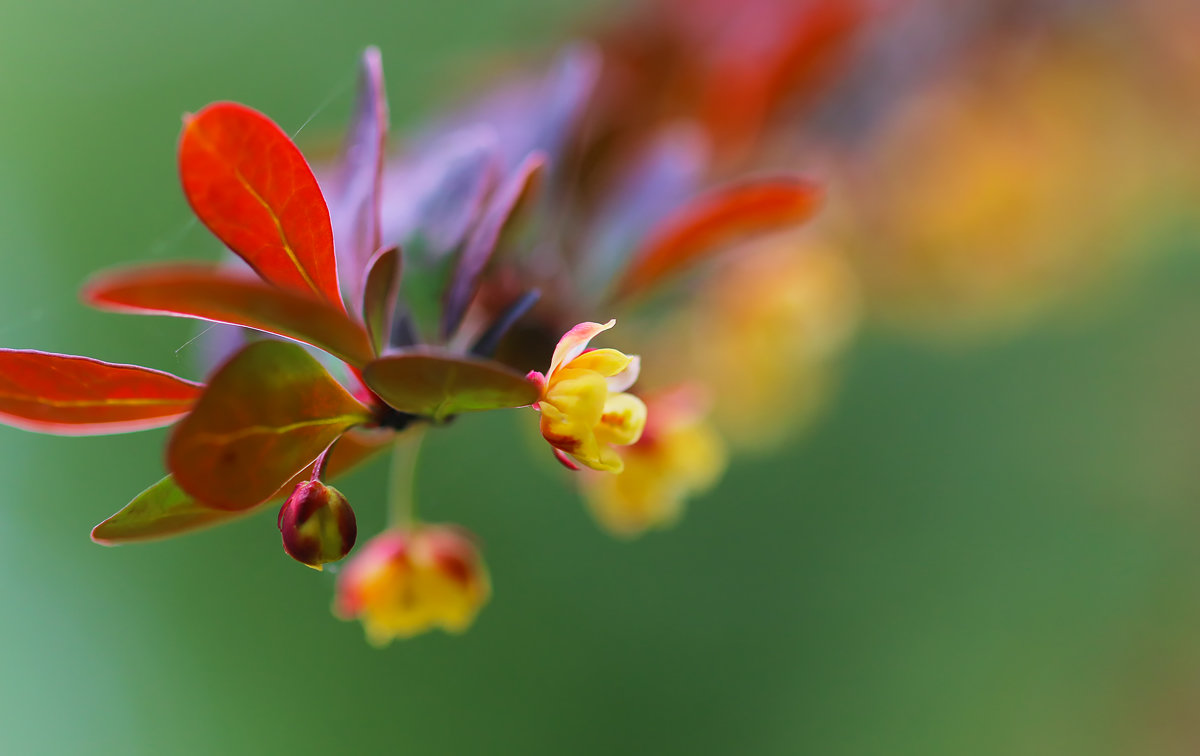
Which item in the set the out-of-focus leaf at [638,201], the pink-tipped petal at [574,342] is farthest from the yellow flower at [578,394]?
the out-of-focus leaf at [638,201]

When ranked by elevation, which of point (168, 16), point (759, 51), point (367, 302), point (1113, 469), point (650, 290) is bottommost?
point (367, 302)

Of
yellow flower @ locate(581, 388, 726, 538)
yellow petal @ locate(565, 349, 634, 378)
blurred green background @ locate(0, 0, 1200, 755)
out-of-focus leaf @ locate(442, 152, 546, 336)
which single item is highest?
blurred green background @ locate(0, 0, 1200, 755)

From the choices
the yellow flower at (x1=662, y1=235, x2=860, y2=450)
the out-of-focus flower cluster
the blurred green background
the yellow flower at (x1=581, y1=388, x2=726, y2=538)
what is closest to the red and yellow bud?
the out-of-focus flower cluster

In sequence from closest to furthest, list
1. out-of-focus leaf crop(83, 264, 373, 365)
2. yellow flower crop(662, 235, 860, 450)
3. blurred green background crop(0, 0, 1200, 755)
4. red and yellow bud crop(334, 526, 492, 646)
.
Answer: out-of-focus leaf crop(83, 264, 373, 365), red and yellow bud crop(334, 526, 492, 646), yellow flower crop(662, 235, 860, 450), blurred green background crop(0, 0, 1200, 755)

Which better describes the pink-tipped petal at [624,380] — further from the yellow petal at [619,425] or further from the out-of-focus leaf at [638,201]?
the out-of-focus leaf at [638,201]

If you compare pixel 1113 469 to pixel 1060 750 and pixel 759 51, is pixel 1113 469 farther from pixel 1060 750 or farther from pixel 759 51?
pixel 759 51

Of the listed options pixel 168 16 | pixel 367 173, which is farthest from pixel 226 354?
pixel 168 16

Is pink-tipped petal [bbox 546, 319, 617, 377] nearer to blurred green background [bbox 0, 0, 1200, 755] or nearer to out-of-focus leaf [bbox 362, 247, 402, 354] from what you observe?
out-of-focus leaf [bbox 362, 247, 402, 354]
